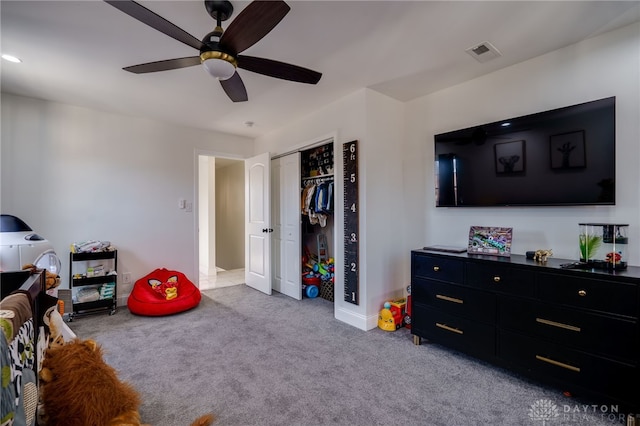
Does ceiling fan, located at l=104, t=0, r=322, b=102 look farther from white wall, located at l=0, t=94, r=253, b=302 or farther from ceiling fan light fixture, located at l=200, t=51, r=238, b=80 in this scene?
white wall, located at l=0, t=94, r=253, b=302

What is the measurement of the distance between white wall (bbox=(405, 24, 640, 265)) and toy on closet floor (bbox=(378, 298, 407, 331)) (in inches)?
28.1

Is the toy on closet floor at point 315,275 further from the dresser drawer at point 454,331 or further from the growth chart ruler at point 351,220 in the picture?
the dresser drawer at point 454,331

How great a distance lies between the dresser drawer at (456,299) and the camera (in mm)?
2064

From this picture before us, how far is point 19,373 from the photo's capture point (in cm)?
85

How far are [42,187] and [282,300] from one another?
3.06 m

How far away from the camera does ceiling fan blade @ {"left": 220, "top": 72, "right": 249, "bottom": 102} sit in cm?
200

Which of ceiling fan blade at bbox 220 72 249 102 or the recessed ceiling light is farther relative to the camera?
the recessed ceiling light

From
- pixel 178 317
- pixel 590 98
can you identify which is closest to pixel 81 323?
pixel 178 317

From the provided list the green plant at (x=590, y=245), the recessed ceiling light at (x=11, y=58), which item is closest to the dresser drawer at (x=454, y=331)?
the green plant at (x=590, y=245)

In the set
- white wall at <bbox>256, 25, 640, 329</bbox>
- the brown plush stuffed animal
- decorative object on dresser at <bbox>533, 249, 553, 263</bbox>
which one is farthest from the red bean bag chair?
decorative object on dresser at <bbox>533, 249, 553, 263</bbox>

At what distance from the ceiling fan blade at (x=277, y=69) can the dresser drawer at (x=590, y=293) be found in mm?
2029

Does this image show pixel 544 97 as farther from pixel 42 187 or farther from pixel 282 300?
pixel 42 187

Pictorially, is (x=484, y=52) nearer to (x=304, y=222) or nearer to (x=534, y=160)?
(x=534, y=160)

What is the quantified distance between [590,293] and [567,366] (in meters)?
0.47
